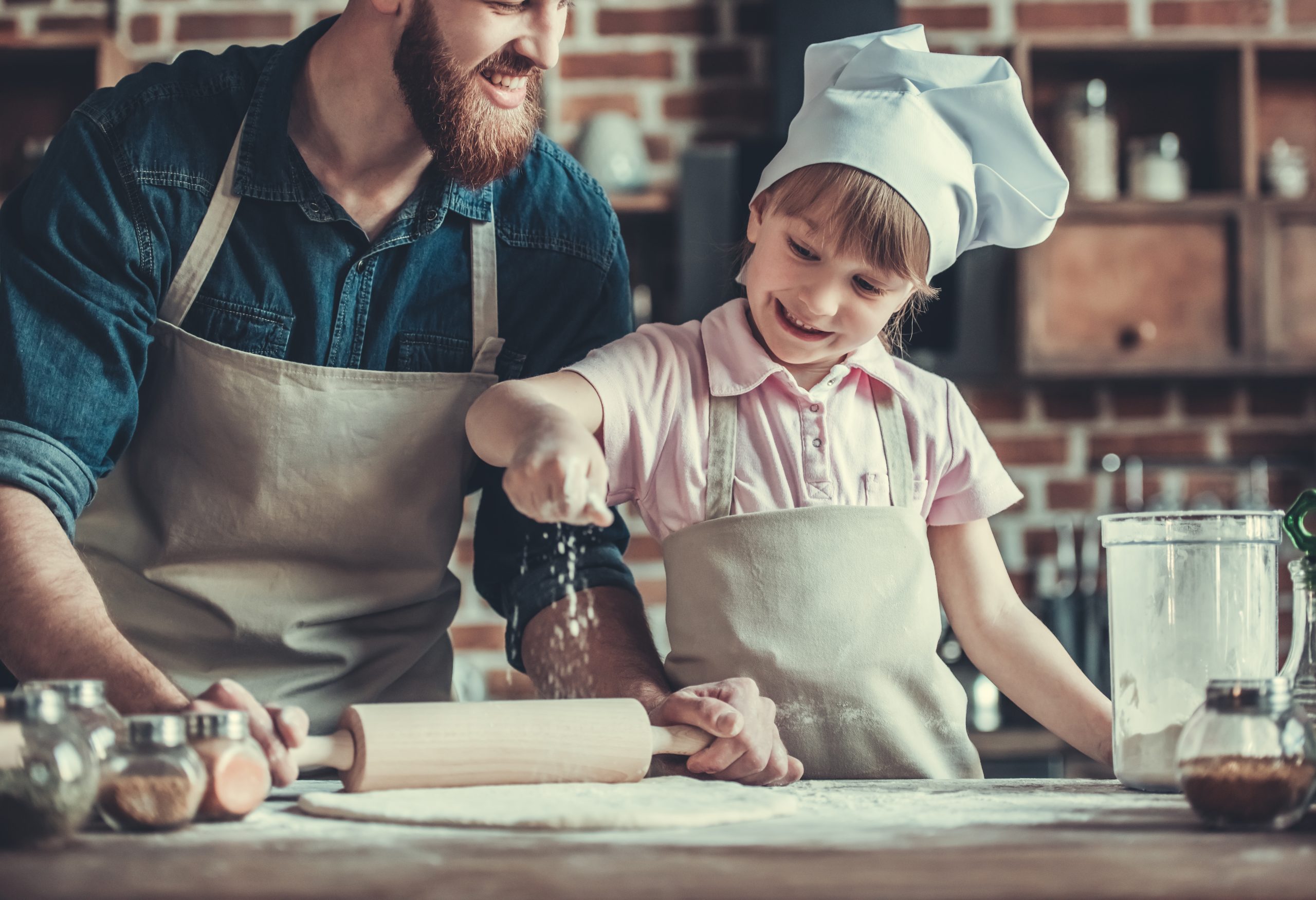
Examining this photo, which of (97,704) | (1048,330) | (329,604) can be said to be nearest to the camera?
(97,704)

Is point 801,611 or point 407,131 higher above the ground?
point 407,131

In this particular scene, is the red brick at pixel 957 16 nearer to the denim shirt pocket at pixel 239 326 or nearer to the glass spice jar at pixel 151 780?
the denim shirt pocket at pixel 239 326

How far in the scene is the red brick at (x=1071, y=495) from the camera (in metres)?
2.71

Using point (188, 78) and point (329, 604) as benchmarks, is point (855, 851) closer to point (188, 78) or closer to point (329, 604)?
point (329, 604)

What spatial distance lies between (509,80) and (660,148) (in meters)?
1.55

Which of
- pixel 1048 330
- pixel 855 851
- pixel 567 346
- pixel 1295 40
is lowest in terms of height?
pixel 855 851

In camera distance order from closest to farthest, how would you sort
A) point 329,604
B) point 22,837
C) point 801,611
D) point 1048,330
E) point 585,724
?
point 22,837
point 585,724
point 801,611
point 329,604
point 1048,330

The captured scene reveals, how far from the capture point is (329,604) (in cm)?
123

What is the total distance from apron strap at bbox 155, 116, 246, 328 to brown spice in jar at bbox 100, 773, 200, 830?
2.04 feet

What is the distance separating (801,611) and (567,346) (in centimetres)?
39

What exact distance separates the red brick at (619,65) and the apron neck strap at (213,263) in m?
1.55

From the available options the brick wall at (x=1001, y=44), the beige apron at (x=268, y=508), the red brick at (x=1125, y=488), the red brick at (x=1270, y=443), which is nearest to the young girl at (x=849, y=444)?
the beige apron at (x=268, y=508)

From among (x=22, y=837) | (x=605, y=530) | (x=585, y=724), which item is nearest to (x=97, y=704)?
(x=22, y=837)

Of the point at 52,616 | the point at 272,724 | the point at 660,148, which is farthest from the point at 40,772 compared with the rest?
the point at 660,148
